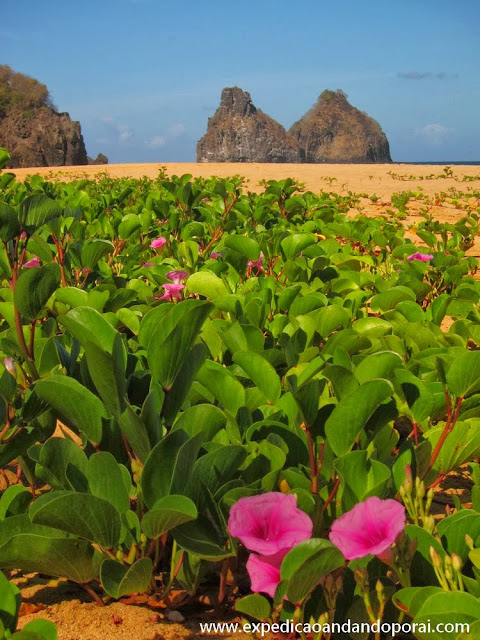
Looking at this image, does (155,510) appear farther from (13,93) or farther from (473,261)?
(13,93)

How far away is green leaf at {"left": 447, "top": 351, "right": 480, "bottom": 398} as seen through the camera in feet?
4.37

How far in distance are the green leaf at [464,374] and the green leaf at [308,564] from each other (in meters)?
0.54

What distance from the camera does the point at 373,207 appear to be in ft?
25.8

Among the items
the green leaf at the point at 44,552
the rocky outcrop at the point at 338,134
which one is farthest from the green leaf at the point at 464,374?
the rocky outcrop at the point at 338,134

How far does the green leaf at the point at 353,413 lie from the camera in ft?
3.74

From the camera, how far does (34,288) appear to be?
62.0 inches

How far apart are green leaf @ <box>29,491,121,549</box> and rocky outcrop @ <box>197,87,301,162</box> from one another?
53027mm

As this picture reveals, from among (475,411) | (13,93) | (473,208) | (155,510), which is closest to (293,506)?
(155,510)

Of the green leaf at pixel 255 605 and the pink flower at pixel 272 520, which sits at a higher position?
the pink flower at pixel 272 520

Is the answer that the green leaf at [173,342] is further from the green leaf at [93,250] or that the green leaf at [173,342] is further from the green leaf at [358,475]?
the green leaf at [93,250]

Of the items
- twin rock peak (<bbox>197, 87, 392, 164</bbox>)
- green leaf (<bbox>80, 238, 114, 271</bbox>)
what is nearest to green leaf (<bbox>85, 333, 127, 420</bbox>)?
green leaf (<bbox>80, 238, 114, 271</bbox>)

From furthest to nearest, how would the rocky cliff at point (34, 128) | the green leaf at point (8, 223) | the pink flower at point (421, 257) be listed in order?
the rocky cliff at point (34, 128) < the pink flower at point (421, 257) < the green leaf at point (8, 223)

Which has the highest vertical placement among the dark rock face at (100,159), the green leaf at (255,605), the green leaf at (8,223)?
the dark rock face at (100,159)

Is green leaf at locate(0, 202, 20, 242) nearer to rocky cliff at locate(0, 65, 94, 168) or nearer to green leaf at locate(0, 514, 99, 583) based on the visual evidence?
green leaf at locate(0, 514, 99, 583)
